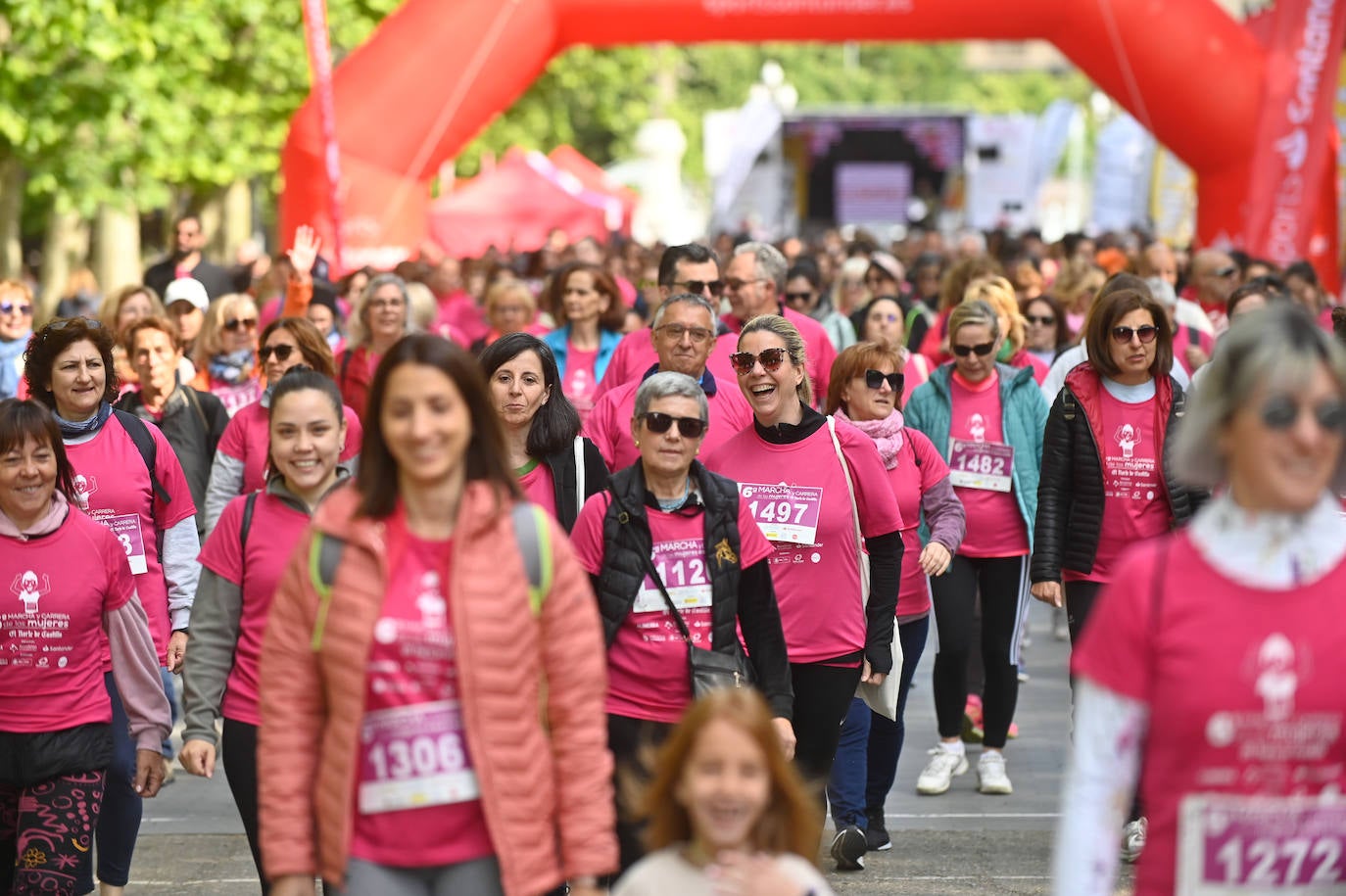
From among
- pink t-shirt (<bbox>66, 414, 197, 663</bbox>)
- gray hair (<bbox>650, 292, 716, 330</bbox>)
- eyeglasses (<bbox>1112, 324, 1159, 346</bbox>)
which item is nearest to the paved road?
pink t-shirt (<bbox>66, 414, 197, 663</bbox>)

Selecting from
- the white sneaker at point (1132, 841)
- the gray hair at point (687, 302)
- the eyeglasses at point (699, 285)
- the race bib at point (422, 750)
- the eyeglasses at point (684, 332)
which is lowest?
the white sneaker at point (1132, 841)

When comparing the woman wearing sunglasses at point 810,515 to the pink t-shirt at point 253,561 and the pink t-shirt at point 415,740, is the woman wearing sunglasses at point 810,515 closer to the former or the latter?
the pink t-shirt at point 253,561

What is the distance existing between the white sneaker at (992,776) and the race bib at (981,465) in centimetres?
106

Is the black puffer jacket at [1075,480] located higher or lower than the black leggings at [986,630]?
higher

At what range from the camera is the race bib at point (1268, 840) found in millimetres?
3287

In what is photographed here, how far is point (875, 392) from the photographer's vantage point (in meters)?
7.26

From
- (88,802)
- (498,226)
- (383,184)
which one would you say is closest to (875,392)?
(88,802)

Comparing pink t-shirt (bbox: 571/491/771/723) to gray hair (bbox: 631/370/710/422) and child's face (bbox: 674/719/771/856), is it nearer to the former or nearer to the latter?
gray hair (bbox: 631/370/710/422)

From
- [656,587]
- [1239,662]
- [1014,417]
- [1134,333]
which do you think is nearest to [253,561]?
[656,587]

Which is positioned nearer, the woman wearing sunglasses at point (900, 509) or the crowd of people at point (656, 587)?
the crowd of people at point (656, 587)

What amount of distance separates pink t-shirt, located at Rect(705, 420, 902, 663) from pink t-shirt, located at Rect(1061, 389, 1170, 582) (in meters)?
0.93

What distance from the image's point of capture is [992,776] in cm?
816

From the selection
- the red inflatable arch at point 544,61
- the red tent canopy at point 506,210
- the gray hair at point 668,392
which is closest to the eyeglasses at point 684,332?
the gray hair at point 668,392

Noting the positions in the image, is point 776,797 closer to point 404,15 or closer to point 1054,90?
point 404,15
